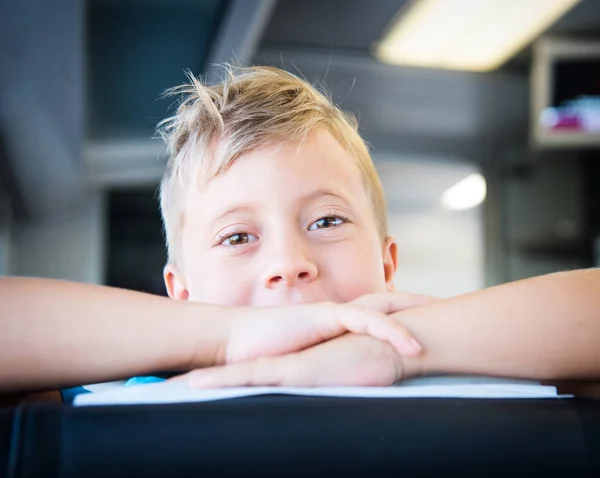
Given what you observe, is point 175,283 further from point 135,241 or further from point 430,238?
point 430,238

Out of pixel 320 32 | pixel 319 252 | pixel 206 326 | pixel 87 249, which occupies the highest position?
pixel 320 32

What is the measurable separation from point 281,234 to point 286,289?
0.28 feet

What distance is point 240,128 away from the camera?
3.41 ft

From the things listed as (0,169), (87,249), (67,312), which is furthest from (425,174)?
(67,312)

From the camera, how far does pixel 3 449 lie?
41 cm

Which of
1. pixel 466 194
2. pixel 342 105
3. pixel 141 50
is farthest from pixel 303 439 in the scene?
Result: pixel 466 194

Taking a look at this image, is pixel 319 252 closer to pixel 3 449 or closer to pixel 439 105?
pixel 3 449

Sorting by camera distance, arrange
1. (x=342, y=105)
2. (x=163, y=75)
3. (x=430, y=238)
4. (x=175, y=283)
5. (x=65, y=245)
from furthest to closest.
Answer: (x=430, y=238)
(x=65, y=245)
(x=342, y=105)
(x=163, y=75)
(x=175, y=283)

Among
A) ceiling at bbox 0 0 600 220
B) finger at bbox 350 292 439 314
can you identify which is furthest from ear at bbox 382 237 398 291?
ceiling at bbox 0 0 600 220

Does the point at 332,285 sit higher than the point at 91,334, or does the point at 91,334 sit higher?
the point at 332,285

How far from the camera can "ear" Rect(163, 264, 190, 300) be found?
1.11m

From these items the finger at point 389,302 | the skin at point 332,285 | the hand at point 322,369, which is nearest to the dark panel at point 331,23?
the skin at point 332,285

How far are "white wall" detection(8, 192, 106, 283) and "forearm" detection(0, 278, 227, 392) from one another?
506 cm

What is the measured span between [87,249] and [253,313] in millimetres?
→ 5585
